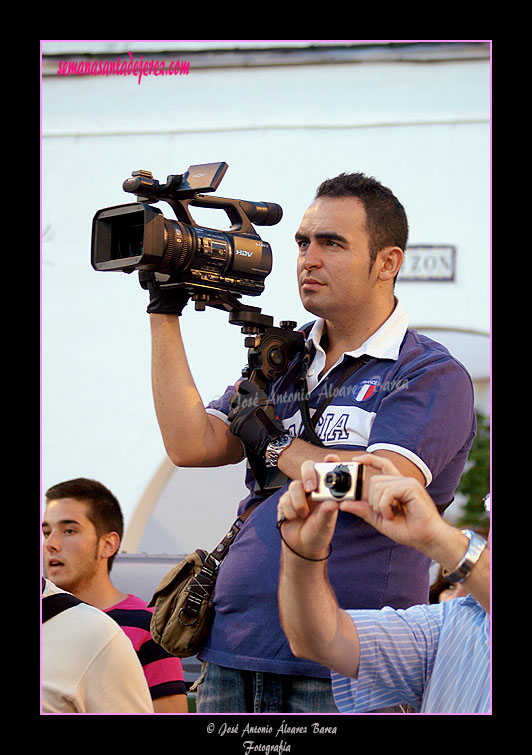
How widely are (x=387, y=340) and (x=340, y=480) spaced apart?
772 mm

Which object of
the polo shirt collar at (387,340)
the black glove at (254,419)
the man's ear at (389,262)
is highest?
the man's ear at (389,262)

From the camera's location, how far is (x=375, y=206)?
2.05 metres

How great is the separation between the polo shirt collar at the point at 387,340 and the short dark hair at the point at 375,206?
0.14 metres

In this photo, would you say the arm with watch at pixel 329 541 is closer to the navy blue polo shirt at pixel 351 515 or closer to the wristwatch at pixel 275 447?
the navy blue polo shirt at pixel 351 515

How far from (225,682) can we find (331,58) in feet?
10.9

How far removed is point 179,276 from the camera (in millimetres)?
1881

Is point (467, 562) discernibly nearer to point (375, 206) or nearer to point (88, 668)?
point (88, 668)

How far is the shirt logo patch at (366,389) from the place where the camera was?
1852 mm

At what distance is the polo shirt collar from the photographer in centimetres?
191

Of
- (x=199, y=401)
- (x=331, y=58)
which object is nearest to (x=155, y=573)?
(x=199, y=401)

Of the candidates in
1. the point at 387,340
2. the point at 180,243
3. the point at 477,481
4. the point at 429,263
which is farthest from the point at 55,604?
the point at 477,481

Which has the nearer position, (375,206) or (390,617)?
(390,617)

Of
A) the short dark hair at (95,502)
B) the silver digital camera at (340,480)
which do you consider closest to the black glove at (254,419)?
the silver digital camera at (340,480)
